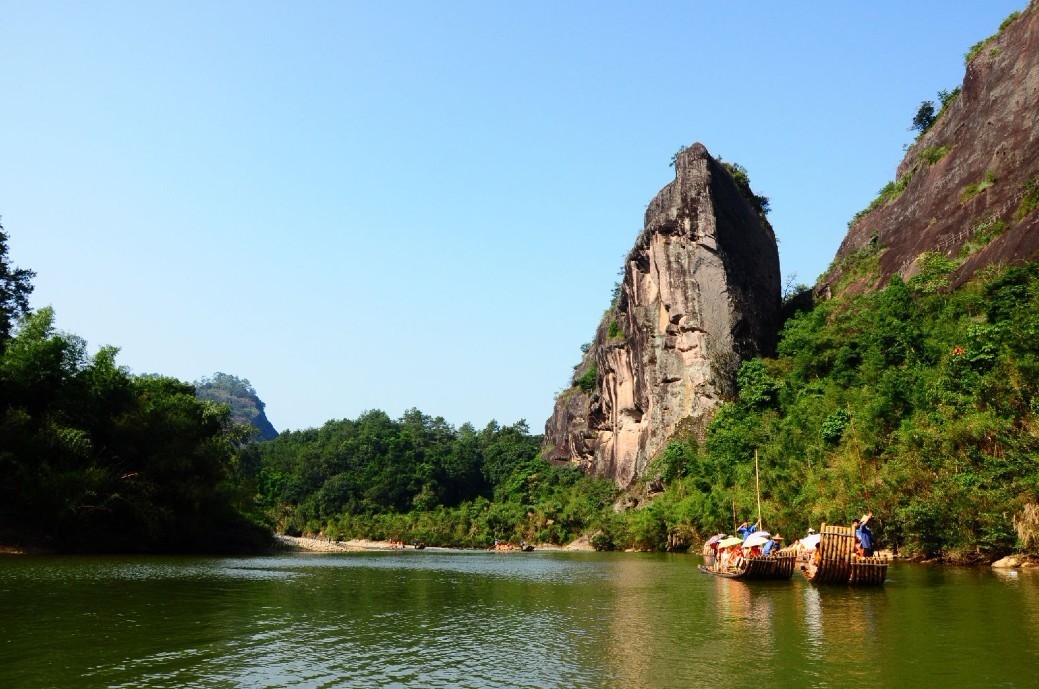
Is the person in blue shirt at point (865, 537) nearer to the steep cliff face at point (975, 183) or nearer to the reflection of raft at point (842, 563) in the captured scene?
the reflection of raft at point (842, 563)

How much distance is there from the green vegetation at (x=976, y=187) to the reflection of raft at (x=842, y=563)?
30111 mm

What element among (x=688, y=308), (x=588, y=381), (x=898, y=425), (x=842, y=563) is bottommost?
(x=842, y=563)

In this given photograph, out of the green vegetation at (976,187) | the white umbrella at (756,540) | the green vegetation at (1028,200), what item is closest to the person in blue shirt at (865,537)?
the white umbrella at (756,540)

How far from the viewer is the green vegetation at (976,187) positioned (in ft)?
136

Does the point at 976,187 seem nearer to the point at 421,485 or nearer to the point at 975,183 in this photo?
the point at 975,183

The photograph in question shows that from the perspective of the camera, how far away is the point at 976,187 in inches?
1667

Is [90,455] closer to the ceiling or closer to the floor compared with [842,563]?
closer to the ceiling

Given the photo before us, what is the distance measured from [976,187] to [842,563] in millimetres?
31756

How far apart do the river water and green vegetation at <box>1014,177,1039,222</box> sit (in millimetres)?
22968

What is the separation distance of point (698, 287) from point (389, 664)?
45.4 m

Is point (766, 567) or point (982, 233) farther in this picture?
point (982, 233)

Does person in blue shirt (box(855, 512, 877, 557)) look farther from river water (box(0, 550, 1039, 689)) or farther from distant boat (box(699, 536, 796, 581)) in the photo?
distant boat (box(699, 536, 796, 581))

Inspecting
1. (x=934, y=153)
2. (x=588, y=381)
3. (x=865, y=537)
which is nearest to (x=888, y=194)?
(x=934, y=153)

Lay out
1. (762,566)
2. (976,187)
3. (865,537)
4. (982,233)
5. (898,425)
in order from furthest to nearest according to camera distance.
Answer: (976,187), (982,233), (898,425), (762,566), (865,537)
